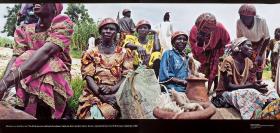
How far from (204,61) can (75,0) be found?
1.50 metres

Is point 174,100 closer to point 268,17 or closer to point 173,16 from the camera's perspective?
point 173,16

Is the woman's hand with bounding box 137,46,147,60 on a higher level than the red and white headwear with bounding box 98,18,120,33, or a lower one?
lower

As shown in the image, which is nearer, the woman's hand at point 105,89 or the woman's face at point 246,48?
the woman's hand at point 105,89

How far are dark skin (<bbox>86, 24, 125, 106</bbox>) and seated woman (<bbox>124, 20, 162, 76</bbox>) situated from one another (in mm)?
168

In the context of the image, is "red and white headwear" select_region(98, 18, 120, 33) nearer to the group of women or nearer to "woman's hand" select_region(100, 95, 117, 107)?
the group of women

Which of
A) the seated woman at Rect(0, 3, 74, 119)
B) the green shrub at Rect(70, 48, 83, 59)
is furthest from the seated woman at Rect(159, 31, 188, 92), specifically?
the seated woman at Rect(0, 3, 74, 119)

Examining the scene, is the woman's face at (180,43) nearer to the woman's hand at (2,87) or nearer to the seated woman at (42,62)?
the seated woman at (42,62)

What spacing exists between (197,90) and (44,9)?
1.80m

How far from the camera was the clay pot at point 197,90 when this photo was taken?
16.8ft

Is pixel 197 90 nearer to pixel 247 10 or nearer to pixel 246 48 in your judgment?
pixel 246 48

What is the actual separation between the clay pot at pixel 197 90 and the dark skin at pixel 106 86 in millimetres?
709

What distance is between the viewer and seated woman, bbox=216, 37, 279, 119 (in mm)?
5156

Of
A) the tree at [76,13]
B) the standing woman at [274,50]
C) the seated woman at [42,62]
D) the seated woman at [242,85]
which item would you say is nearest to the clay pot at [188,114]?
the seated woman at [242,85]
